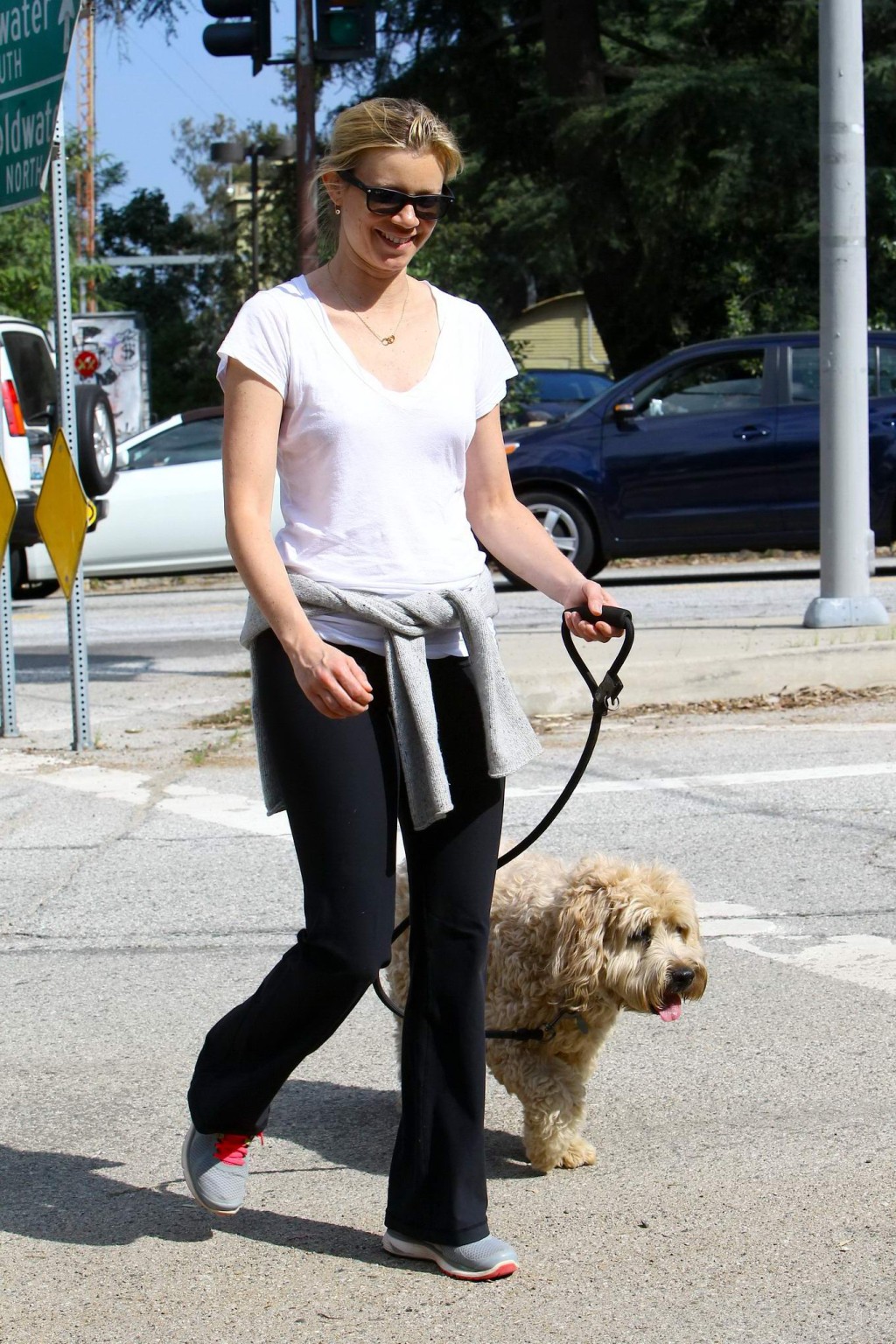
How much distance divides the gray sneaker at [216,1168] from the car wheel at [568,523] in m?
10.8

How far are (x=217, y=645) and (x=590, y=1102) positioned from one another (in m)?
8.06

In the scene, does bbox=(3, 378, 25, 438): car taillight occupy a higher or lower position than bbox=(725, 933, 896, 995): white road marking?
higher

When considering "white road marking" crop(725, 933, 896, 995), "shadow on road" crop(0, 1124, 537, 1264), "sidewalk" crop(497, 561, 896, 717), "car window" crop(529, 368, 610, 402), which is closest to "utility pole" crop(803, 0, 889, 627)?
"sidewalk" crop(497, 561, 896, 717)

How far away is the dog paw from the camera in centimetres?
358

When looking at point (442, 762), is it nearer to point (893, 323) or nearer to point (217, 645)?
point (217, 645)

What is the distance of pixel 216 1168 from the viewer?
322cm

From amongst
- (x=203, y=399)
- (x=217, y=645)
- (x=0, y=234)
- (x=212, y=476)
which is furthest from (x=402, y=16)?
(x=203, y=399)

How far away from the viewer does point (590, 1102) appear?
3941 millimetres

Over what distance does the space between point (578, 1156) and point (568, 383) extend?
27557mm

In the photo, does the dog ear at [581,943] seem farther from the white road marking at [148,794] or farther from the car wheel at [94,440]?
the car wheel at [94,440]

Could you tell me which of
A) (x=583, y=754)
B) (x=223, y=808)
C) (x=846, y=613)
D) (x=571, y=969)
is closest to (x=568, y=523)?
(x=846, y=613)

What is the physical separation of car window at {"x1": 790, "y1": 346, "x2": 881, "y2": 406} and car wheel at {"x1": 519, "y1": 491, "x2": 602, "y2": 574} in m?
1.89

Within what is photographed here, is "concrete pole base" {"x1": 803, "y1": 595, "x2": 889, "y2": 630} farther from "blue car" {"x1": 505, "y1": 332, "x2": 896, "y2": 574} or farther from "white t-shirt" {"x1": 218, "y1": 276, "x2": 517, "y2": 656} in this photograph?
"white t-shirt" {"x1": 218, "y1": 276, "x2": 517, "y2": 656}

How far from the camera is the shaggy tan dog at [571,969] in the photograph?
3348mm
